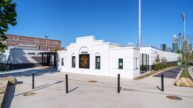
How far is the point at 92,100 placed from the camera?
835 centimetres

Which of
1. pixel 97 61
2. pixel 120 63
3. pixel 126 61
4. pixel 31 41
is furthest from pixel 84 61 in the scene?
pixel 31 41

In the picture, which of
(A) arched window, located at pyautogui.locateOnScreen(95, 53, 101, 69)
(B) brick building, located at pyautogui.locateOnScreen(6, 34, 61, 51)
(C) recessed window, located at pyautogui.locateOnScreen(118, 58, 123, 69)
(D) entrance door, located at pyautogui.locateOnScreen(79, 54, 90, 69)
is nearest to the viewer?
(C) recessed window, located at pyautogui.locateOnScreen(118, 58, 123, 69)

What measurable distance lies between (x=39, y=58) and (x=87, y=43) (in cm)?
1781

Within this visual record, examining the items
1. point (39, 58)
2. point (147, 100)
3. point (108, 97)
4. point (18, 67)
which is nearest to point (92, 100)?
point (108, 97)

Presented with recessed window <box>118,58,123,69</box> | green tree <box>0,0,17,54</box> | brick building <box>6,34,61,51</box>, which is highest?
brick building <box>6,34,61,51</box>

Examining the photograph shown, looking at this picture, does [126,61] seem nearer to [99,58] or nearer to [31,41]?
[99,58]

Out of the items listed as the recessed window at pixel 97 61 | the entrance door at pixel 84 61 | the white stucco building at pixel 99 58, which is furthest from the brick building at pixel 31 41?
the recessed window at pixel 97 61

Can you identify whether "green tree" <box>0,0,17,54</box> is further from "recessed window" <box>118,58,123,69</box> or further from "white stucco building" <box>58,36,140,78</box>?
"recessed window" <box>118,58,123,69</box>

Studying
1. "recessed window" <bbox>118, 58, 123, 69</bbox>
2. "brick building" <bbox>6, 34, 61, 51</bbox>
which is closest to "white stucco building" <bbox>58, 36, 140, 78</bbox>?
"recessed window" <bbox>118, 58, 123, 69</bbox>

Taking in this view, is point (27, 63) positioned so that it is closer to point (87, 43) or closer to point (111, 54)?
point (87, 43)

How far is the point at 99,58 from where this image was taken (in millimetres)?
19375

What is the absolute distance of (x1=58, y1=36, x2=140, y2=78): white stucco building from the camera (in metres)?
17.0

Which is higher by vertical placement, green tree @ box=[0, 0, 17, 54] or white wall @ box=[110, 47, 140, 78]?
green tree @ box=[0, 0, 17, 54]

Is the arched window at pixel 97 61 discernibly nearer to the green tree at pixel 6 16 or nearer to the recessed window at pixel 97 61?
the recessed window at pixel 97 61
